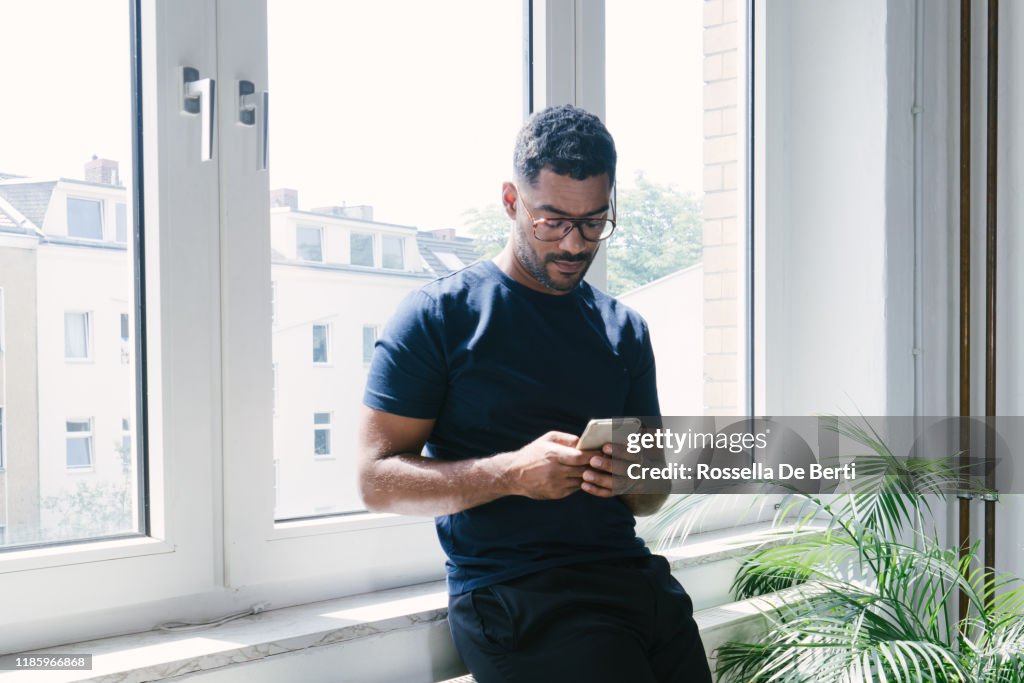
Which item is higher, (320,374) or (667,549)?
(320,374)

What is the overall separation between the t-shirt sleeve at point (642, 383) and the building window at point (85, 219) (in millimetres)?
929

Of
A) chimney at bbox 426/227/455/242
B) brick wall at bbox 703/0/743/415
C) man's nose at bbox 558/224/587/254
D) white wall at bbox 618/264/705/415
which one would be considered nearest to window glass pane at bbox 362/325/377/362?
chimney at bbox 426/227/455/242

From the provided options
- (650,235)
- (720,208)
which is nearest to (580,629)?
(650,235)

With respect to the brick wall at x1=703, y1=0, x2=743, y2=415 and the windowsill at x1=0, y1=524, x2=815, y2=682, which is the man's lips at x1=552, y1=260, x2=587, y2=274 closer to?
the windowsill at x1=0, y1=524, x2=815, y2=682

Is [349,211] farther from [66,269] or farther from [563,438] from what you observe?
[563,438]

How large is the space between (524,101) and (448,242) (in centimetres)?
37

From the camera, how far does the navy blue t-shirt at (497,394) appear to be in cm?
152

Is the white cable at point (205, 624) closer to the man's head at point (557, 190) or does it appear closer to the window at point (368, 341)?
the window at point (368, 341)

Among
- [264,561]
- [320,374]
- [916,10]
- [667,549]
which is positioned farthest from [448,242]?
[916,10]

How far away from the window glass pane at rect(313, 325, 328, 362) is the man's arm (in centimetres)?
27

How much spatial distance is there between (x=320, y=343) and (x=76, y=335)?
42cm

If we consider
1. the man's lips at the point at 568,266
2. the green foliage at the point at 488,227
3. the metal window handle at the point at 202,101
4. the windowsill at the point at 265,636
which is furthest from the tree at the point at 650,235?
the metal window handle at the point at 202,101

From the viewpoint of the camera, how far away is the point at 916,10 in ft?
8.65

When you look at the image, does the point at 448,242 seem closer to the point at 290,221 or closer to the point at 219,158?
the point at 290,221
